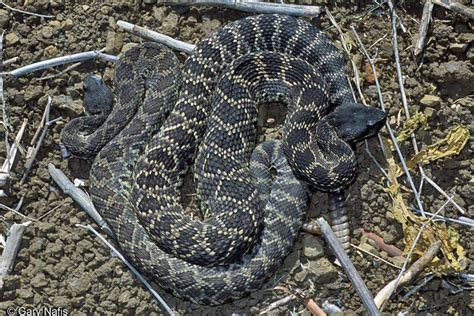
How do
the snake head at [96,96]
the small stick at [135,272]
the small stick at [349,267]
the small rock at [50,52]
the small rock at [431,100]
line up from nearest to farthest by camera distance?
the small stick at [349,267] < the small stick at [135,272] < the small rock at [431,100] < the snake head at [96,96] < the small rock at [50,52]

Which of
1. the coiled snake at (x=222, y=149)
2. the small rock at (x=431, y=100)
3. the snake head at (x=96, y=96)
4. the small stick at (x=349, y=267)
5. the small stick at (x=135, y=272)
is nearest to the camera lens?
the small stick at (x=349, y=267)

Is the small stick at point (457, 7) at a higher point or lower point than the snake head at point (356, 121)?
higher

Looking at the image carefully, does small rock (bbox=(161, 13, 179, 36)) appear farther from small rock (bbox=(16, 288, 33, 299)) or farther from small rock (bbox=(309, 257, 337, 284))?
small rock (bbox=(16, 288, 33, 299))

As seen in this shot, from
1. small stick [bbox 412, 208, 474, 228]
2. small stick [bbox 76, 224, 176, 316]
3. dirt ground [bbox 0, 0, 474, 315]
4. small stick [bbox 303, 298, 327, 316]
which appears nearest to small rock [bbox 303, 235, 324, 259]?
dirt ground [bbox 0, 0, 474, 315]

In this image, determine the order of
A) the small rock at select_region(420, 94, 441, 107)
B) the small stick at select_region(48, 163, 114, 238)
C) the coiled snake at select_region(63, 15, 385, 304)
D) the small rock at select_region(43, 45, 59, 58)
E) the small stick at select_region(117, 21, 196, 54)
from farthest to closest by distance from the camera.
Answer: the small rock at select_region(43, 45, 59, 58) < the small stick at select_region(117, 21, 196, 54) < the small rock at select_region(420, 94, 441, 107) < the small stick at select_region(48, 163, 114, 238) < the coiled snake at select_region(63, 15, 385, 304)

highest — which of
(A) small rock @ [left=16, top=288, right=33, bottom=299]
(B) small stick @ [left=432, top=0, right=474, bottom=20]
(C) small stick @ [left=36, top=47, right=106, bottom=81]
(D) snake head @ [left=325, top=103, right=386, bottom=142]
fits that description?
(B) small stick @ [left=432, top=0, right=474, bottom=20]

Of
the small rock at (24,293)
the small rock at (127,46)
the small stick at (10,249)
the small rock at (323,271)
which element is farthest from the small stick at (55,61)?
the small rock at (323,271)

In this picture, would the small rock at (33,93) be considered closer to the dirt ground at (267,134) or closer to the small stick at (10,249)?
the dirt ground at (267,134)
